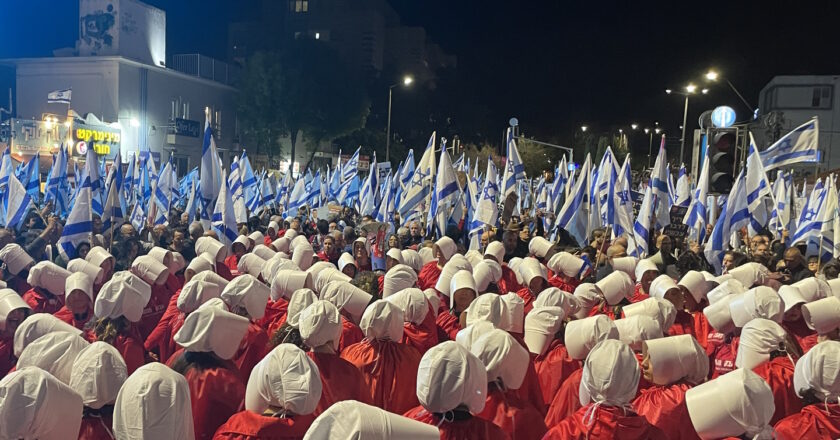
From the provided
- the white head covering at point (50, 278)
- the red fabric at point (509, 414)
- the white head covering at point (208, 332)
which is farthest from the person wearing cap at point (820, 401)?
the white head covering at point (50, 278)

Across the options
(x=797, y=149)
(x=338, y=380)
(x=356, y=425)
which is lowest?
(x=338, y=380)

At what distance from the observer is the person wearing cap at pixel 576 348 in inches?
206

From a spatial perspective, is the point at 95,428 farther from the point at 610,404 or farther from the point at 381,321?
the point at 610,404

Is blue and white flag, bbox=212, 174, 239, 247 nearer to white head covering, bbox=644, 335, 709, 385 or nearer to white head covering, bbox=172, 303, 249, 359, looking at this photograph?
white head covering, bbox=172, 303, 249, 359

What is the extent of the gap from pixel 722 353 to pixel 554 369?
5.12ft

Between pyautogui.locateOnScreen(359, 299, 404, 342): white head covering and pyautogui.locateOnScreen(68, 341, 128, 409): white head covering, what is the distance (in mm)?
1938

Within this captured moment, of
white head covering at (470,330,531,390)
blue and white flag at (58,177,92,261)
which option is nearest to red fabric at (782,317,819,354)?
white head covering at (470,330,531,390)

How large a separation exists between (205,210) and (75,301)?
A: 6.61 meters

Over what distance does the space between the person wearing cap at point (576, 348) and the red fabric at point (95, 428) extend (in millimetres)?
2809

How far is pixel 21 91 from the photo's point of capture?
154 ft

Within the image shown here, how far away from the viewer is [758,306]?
6043 millimetres

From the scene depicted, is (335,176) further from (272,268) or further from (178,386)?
Answer: (178,386)

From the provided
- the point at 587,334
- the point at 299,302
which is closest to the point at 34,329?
the point at 299,302

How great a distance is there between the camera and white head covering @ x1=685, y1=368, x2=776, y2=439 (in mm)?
3809
